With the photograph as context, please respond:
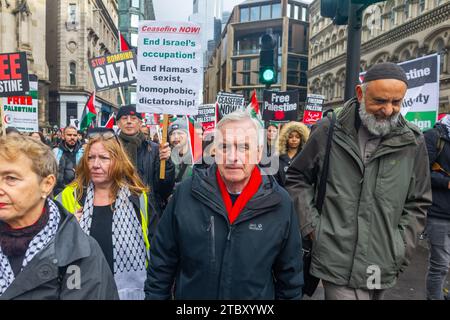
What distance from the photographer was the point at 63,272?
6.06ft

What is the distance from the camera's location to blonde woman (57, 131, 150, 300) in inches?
113

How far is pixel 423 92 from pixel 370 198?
8.56 ft

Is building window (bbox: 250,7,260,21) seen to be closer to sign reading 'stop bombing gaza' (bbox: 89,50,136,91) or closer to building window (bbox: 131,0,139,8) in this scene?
building window (bbox: 131,0,139,8)

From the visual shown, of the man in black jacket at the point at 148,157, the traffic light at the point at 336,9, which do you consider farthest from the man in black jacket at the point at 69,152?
the traffic light at the point at 336,9

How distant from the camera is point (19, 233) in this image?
1.91m

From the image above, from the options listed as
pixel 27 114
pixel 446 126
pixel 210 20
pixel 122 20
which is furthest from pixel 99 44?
pixel 210 20

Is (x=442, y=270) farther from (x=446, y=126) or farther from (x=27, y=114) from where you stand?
(x=27, y=114)

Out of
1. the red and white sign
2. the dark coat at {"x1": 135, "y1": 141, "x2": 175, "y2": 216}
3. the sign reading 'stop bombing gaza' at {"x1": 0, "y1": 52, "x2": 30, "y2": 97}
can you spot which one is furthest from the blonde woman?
the red and white sign

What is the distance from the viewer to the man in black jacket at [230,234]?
2211mm

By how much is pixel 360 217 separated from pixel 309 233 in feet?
1.10

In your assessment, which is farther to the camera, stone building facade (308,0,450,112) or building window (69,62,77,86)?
building window (69,62,77,86)

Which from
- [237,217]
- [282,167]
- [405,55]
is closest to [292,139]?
[282,167]

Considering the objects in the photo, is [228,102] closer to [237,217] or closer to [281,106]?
[281,106]

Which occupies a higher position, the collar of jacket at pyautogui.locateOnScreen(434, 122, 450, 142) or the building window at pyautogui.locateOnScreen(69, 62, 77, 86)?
the building window at pyautogui.locateOnScreen(69, 62, 77, 86)
